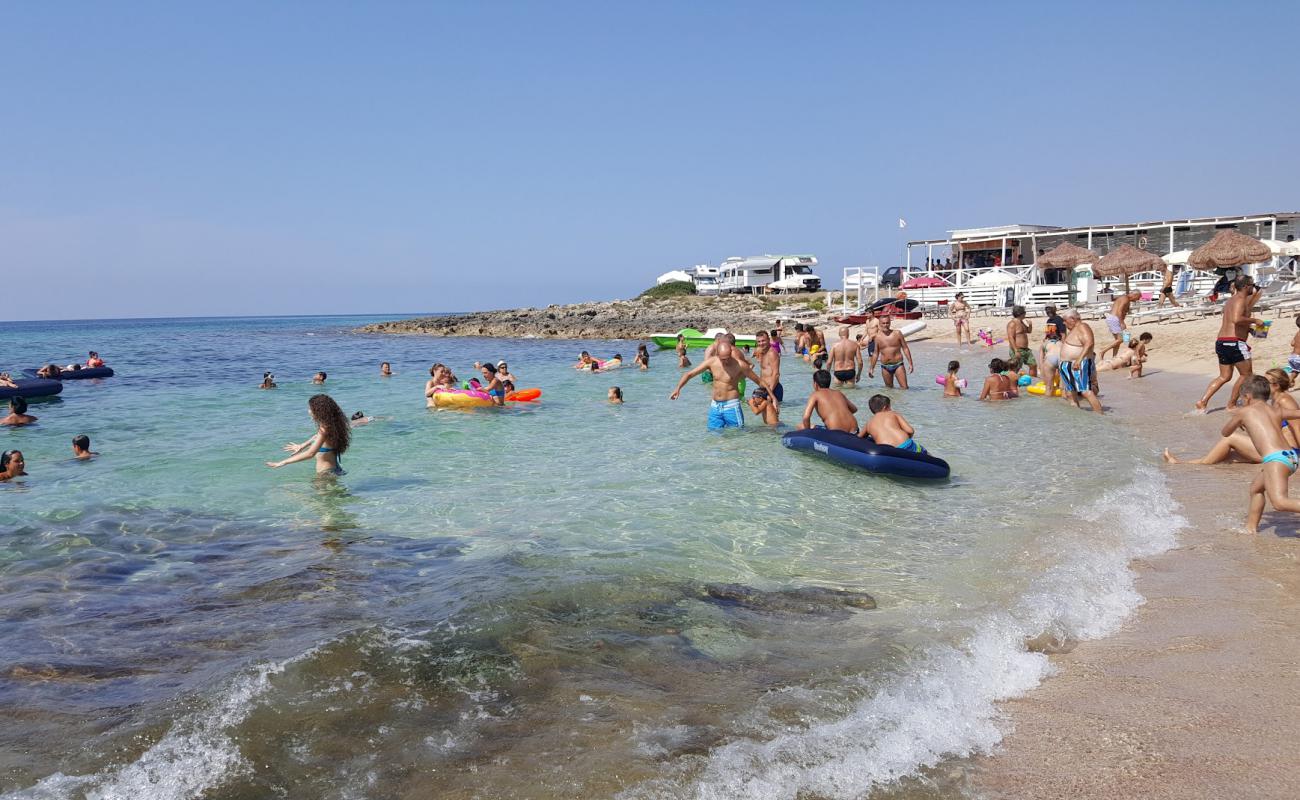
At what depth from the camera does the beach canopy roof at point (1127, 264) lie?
A: 23.3 meters

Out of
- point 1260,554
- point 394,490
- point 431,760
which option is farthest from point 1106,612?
point 394,490

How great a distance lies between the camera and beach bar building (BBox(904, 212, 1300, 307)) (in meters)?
28.1

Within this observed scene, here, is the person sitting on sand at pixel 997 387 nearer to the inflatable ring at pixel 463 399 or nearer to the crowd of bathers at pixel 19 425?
the inflatable ring at pixel 463 399

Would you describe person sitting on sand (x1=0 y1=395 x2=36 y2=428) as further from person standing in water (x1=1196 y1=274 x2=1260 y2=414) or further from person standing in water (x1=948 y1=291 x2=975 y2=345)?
person standing in water (x1=948 y1=291 x2=975 y2=345)

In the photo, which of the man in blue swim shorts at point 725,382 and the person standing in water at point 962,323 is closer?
the man in blue swim shorts at point 725,382

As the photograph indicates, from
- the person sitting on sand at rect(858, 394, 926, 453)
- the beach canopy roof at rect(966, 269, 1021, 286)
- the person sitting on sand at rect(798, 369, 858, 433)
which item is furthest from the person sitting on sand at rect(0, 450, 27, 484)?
the beach canopy roof at rect(966, 269, 1021, 286)

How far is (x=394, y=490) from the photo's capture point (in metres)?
8.59

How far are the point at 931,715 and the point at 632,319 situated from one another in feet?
137

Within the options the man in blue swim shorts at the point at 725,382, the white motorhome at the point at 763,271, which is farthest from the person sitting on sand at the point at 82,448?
the white motorhome at the point at 763,271

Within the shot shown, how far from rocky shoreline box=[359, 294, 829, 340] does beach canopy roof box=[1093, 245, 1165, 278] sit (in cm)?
1199

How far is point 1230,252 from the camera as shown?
20703mm

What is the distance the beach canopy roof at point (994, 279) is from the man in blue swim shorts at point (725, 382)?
22480 millimetres

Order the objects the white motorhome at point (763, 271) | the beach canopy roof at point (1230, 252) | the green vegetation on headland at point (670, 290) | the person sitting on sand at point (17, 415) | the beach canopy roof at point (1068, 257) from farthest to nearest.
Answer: the green vegetation on headland at point (670, 290)
the white motorhome at point (763, 271)
the beach canopy roof at point (1068, 257)
the beach canopy roof at point (1230, 252)
the person sitting on sand at point (17, 415)

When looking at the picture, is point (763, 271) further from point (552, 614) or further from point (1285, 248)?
point (552, 614)
